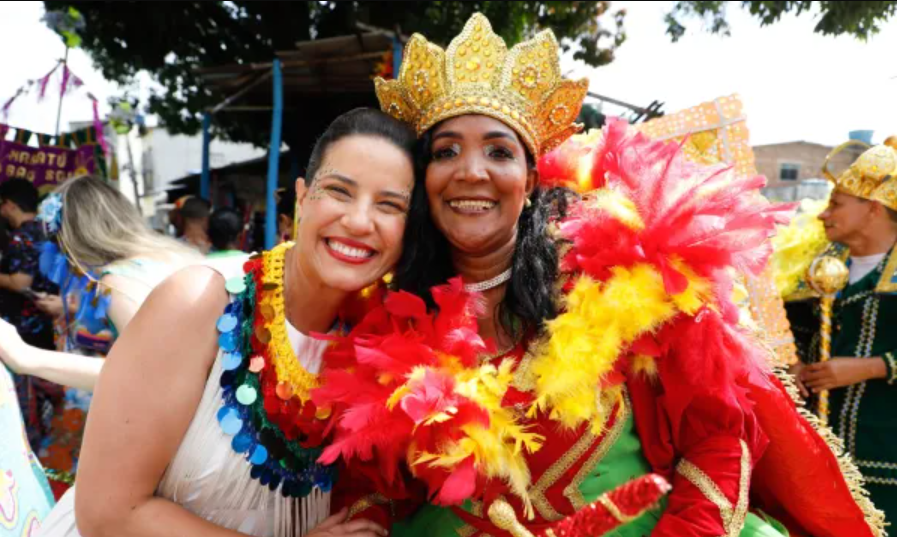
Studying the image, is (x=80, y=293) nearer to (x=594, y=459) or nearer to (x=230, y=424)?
(x=230, y=424)

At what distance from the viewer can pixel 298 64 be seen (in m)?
6.46

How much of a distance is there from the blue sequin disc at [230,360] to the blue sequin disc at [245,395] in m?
0.06

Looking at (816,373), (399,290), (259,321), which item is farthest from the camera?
(816,373)

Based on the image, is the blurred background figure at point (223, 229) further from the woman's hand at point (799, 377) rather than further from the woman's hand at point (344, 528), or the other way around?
the woman's hand at point (799, 377)

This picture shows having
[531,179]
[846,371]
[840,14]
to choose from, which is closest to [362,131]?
[531,179]

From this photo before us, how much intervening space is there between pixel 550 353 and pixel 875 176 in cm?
225

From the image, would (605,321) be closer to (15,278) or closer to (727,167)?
(727,167)

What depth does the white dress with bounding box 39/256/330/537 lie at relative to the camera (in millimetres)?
1530

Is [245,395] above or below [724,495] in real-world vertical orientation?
above

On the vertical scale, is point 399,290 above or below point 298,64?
below

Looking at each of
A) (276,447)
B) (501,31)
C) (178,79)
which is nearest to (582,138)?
(276,447)

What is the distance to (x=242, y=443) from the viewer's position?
5.09 ft

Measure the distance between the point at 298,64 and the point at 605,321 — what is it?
5.64 metres

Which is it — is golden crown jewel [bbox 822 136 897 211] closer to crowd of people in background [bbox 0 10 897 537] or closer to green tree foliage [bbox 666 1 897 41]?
crowd of people in background [bbox 0 10 897 537]
